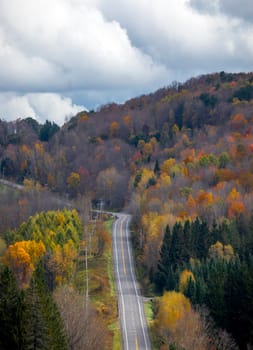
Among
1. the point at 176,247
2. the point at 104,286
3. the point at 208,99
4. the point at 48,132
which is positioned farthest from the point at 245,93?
the point at 104,286

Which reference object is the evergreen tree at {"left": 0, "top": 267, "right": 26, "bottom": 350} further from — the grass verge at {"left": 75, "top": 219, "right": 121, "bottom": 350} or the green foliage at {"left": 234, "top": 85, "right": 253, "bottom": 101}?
the green foliage at {"left": 234, "top": 85, "right": 253, "bottom": 101}

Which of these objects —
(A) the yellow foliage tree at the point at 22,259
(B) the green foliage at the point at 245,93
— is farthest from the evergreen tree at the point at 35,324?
(B) the green foliage at the point at 245,93

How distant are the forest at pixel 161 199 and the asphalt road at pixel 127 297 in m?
1.12

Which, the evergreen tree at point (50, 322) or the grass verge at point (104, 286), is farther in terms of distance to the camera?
the grass verge at point (104, 286)

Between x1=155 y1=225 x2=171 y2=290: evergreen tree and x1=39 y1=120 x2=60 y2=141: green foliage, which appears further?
x1=39 y1=120 x2=60 y2=141: green foliage

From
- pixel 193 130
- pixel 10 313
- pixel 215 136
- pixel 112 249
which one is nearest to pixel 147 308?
pixel 112 249

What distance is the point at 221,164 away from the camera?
88062 millimetres

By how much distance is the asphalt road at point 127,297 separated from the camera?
4462cm

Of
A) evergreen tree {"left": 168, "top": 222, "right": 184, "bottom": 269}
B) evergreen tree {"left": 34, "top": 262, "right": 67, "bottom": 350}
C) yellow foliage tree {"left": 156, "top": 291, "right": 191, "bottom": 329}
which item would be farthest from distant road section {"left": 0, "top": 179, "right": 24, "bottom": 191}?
evergreen tree {"left": 34, "top": 262, "right": 67, "bottom": 350}

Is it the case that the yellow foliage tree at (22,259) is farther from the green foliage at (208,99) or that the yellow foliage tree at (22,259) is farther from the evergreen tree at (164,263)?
the green foliage at (208,99)

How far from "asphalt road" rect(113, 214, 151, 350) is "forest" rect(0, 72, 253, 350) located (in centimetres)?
112

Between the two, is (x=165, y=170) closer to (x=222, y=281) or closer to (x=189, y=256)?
(x=189, y=256)

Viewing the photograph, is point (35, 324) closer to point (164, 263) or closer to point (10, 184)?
point (164, 263)

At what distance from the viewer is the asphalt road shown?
44625 mm
